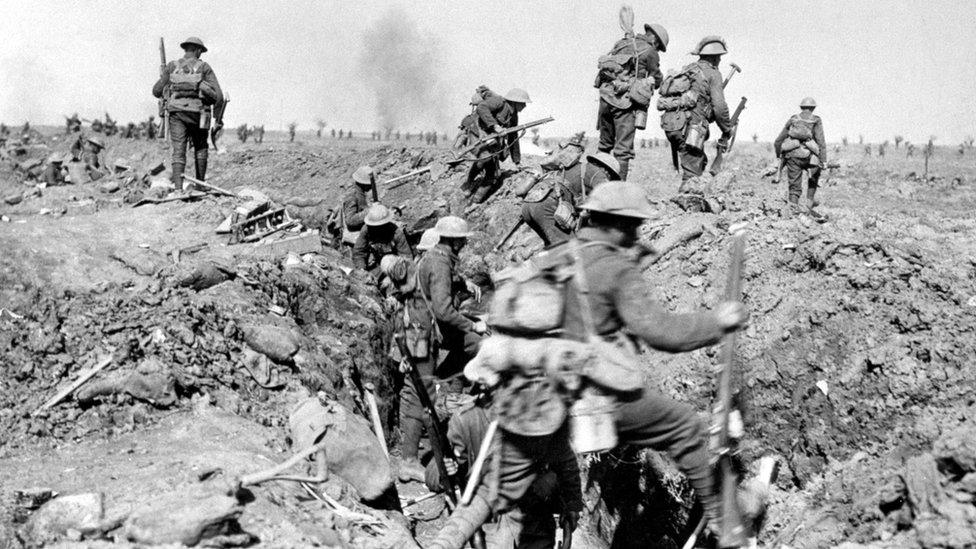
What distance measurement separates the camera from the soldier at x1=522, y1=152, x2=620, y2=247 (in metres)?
9.41

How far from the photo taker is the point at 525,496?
525 centimetres

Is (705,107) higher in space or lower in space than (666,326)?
higher

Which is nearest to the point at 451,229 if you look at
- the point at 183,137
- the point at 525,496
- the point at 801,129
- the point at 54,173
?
the point at 525,496

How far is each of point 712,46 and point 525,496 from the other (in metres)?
7.35

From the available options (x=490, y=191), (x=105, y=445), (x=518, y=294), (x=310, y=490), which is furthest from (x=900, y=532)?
(x=490, y=191)

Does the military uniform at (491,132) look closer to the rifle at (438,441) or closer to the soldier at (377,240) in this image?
the soldier at (377,240)

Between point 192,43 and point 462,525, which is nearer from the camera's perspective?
point 462,525

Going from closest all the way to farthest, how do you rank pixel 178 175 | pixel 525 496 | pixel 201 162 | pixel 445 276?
pixel 525 496
pixel 445 276
pixel 178 175
pixel 201 162

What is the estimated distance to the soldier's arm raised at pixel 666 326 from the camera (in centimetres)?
398

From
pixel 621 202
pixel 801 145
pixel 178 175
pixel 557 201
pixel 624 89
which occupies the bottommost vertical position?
pixel 178 175

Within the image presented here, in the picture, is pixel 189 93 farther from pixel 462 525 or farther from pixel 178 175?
pixel 462 525

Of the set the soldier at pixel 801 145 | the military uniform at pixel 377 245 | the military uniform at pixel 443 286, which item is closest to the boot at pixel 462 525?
the military uniform at pixel 443 286

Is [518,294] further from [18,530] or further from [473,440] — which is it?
[18,530]

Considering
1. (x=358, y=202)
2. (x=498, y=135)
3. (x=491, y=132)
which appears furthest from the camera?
(x=491, y=132)
